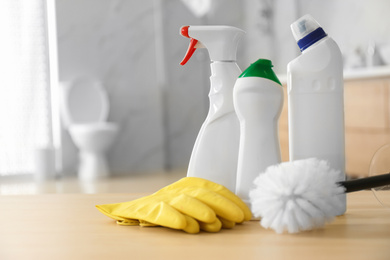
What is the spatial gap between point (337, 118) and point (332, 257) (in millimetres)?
276

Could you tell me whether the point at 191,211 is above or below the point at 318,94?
below

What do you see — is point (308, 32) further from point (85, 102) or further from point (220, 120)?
point (85, 102)

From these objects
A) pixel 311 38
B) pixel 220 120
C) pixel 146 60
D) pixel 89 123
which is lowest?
pixel 89 123

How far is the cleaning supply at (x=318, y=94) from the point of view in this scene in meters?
0.79

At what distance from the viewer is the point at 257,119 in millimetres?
774

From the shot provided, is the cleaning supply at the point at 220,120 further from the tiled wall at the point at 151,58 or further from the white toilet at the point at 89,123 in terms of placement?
the tiled wall at the point at 151,58

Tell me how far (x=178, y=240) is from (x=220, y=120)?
0.83 ft

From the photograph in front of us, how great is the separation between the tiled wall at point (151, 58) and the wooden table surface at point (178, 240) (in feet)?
13.8

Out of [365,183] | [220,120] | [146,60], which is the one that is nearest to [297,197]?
[365,183]

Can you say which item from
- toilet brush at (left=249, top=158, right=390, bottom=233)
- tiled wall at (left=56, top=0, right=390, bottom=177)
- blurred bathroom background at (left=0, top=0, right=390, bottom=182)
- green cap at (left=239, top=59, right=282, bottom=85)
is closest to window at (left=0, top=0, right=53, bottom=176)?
blurred bathroom background at (left=0, top=0, right=390, bottom=182)

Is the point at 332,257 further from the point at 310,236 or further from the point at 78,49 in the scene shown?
the point at 78,49

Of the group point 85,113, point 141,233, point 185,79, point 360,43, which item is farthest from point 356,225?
point 185,79

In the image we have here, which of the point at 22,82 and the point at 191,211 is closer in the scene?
the point at 191,211

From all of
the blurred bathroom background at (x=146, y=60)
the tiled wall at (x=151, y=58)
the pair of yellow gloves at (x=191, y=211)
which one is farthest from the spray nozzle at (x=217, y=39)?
the tiled wall at (x=151, y=58)
